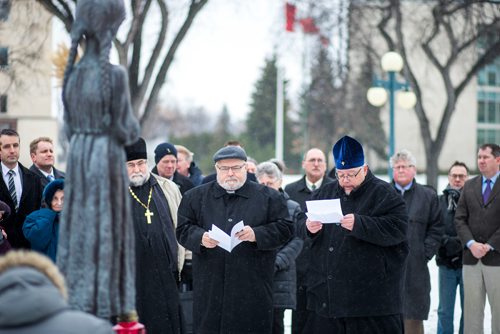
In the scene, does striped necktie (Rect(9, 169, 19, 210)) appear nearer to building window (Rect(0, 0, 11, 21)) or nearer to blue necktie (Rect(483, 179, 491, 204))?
blue necktie (Rect(483, 179, 491, 204))

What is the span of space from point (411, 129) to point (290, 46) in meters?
45.6

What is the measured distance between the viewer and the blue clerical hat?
23.8 feet

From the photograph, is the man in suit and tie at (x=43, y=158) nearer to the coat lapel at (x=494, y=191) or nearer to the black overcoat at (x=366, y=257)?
the black overcoat at (x=366, y=257)

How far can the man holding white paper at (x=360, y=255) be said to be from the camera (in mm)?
7133

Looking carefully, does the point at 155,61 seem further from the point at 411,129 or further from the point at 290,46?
the point at 411,129

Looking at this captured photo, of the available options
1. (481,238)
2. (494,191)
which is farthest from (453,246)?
(494,191)

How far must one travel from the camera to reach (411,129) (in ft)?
232

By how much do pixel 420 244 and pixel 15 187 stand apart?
441 centimetres

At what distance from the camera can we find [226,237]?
7.16 meters

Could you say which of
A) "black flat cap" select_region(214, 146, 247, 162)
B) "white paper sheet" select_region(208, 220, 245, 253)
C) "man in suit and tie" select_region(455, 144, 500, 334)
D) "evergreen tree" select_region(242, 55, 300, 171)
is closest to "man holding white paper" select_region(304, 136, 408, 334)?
"white paper sheet" select_region(208, 220, 245, 253)

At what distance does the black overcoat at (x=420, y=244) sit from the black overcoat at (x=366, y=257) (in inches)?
110

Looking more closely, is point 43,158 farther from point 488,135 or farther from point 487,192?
point 488,135

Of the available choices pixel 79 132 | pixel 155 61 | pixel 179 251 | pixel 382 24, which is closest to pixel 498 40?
pixel 382 24

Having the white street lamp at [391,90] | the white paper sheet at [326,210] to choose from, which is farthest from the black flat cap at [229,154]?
the white street lamp at [391,90]
